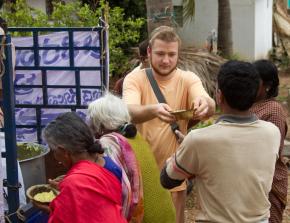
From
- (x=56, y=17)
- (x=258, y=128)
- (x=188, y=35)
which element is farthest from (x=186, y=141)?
(x=188, y=35)

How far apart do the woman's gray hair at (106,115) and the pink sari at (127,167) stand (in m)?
0.06

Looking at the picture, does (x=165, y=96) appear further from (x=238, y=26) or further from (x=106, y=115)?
(x=238, y=26)

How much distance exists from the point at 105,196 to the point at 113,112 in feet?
2.00

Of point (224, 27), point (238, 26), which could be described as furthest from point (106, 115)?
point (238, 26)

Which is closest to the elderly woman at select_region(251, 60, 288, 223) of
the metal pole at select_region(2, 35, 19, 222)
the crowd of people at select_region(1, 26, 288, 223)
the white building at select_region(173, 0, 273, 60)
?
the crowd of people at select_region(1, 26, 288, 223)

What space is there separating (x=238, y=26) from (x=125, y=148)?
12778 mm

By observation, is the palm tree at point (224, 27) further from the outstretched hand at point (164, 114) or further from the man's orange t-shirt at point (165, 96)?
the outstretched hand at point (164, 114)

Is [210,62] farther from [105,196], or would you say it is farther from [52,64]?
[105,196]

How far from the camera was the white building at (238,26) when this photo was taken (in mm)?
15328

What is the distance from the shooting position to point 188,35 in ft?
52.0

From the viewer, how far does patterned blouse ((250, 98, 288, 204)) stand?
11.7ft

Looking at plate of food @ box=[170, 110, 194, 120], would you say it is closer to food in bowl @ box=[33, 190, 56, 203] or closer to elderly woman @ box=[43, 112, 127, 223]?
elderly woman @ box=[43, 112, 127, 223]

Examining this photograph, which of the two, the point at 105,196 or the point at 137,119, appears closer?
the point at 105,196

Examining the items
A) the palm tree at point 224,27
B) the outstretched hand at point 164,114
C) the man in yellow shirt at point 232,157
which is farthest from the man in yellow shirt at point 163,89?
the palm tree at point 224,27
